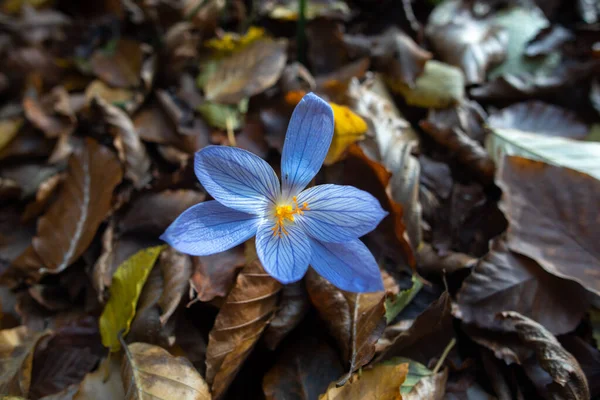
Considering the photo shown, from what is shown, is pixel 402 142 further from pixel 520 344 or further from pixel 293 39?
pixel 293 39

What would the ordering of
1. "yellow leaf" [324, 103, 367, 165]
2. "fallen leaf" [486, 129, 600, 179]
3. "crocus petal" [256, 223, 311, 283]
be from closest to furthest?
"crocus petal" [256, 223, 311, 283] → "yellow leaf" [324, 103, 367, 165] → "fallen leaf" [486, 129, 600, 179]

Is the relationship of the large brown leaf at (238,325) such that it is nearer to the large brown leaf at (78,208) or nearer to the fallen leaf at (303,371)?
the fallen leaf at (303,371)

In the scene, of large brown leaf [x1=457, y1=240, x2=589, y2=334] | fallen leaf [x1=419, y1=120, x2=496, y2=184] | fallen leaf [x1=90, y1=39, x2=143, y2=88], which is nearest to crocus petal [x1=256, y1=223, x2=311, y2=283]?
large brown leaf [x1=457, y1=240, x2=589, y2=334]

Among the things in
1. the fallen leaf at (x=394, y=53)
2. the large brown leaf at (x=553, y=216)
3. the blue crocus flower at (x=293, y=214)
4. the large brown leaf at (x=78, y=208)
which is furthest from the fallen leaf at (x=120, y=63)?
the large brown leaf at (x=553, y=216)

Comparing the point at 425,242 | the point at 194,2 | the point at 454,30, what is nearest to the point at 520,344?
the point at 425,242

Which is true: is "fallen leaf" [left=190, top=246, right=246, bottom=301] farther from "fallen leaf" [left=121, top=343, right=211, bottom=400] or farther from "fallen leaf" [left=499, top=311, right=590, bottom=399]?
"fallen leaf" [left=499, top=311, right=590, bottom=399]

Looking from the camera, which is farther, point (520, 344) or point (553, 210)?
point (553, 210)

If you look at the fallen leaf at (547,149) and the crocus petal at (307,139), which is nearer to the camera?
the crocus petal at (307,139)
